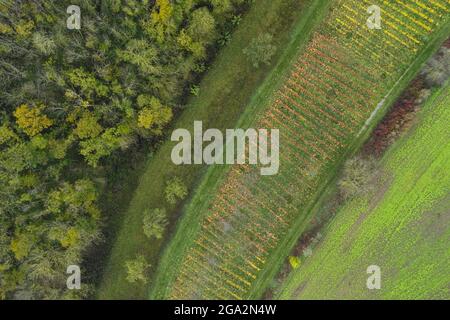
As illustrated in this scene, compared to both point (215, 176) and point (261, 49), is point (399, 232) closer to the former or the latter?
point (215, 176)

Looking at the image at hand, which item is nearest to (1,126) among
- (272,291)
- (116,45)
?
(116,45)

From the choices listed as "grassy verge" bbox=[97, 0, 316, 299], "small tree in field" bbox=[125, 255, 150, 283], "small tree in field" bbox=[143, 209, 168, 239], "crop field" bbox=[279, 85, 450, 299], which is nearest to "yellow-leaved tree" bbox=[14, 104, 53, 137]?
"grassy verge" bbox=[97, 0, 316, 299]

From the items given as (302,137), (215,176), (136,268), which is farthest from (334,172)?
(136,268)

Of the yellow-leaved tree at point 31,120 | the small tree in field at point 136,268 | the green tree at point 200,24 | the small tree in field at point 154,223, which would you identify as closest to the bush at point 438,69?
the green tree at point 200,24

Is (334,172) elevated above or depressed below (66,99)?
above

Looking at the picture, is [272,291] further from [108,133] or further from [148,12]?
[148,12]

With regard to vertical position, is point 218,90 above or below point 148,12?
below
